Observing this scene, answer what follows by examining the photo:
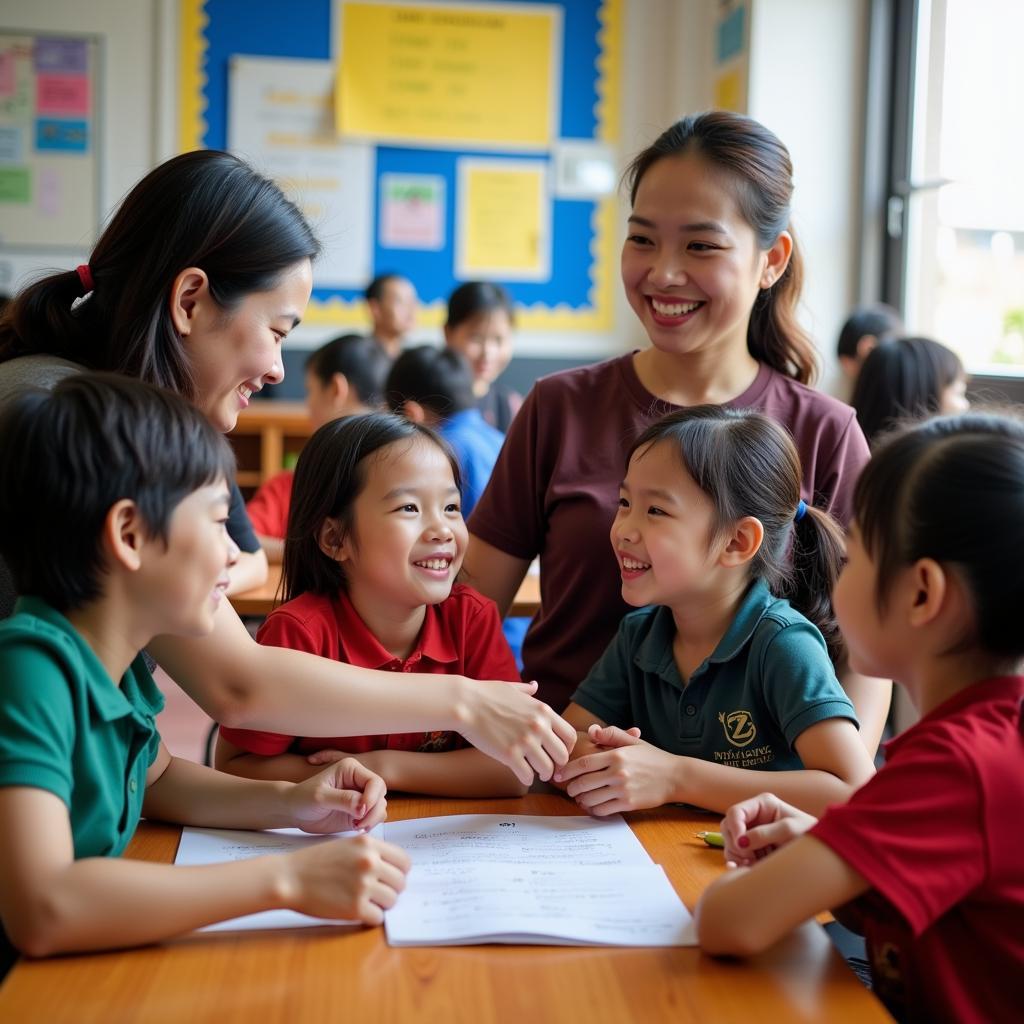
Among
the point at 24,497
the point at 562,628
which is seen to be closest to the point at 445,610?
the point at 562,628

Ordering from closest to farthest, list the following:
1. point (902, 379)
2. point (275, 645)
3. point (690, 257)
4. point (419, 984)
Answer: point (419, 984) < point (275, 645) < point (690, 257) < point (902, 379)

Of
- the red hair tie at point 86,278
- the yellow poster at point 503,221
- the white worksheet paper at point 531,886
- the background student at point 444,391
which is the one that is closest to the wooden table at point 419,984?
the white worksheet paper at point 531,886

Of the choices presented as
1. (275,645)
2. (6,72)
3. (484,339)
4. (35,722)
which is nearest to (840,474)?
(275,645)

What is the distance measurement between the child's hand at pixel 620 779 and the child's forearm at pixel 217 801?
29 cm

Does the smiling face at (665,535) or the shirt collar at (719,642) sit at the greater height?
the smiling face at (665,535)

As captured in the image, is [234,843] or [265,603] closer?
[234,843]

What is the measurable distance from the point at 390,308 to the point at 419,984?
4.23 m

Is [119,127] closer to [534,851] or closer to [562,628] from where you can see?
[562,628]

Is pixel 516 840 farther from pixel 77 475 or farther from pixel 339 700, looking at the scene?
pixel 77 475

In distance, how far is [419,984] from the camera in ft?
2.95

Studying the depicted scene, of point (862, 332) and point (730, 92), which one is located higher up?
point (730, 92)

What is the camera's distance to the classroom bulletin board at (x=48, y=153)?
5215 millimetres

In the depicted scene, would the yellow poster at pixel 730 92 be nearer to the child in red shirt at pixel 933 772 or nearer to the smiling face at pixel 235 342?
the smiling face at pixel 235 342

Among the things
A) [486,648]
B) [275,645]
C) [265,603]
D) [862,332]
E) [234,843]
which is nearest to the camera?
[234,843]
